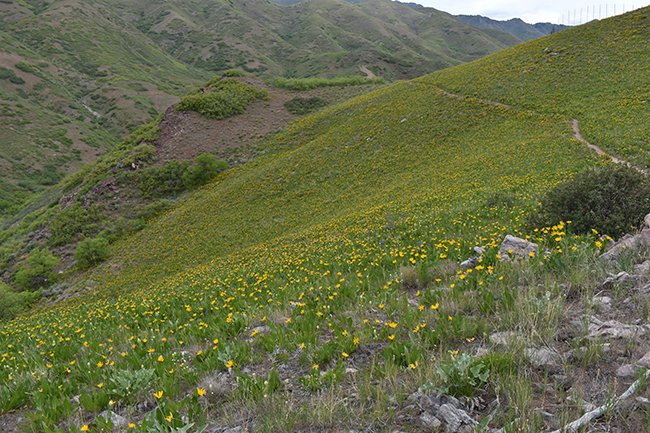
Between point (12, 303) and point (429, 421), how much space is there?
27840 mm

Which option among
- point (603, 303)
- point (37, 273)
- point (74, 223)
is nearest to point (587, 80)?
point (603, 303)

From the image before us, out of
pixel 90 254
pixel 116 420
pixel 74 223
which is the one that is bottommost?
pixel 90 254

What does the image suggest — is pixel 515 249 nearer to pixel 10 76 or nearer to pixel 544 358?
pixel 544 358

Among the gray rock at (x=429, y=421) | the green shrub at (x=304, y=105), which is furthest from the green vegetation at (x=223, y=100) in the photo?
the gray rock at (x=429, y=421)

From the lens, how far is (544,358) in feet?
10.9

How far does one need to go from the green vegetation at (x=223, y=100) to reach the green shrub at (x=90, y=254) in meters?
26.2

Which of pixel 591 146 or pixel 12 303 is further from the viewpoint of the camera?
pixel 12 303

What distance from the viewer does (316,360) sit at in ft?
14.5

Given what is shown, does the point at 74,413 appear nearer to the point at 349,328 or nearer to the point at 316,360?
the point at 316,360

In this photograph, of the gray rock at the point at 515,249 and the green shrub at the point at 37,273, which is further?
the green shrub at the point at 37,273

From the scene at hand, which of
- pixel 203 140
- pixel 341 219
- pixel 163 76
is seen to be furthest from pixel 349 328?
pixel 163 76

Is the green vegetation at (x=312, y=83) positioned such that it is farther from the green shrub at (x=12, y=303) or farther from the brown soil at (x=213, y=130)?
the green shrub at (x=12, y=303)

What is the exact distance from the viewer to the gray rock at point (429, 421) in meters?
2.92

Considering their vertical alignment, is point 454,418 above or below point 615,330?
below
